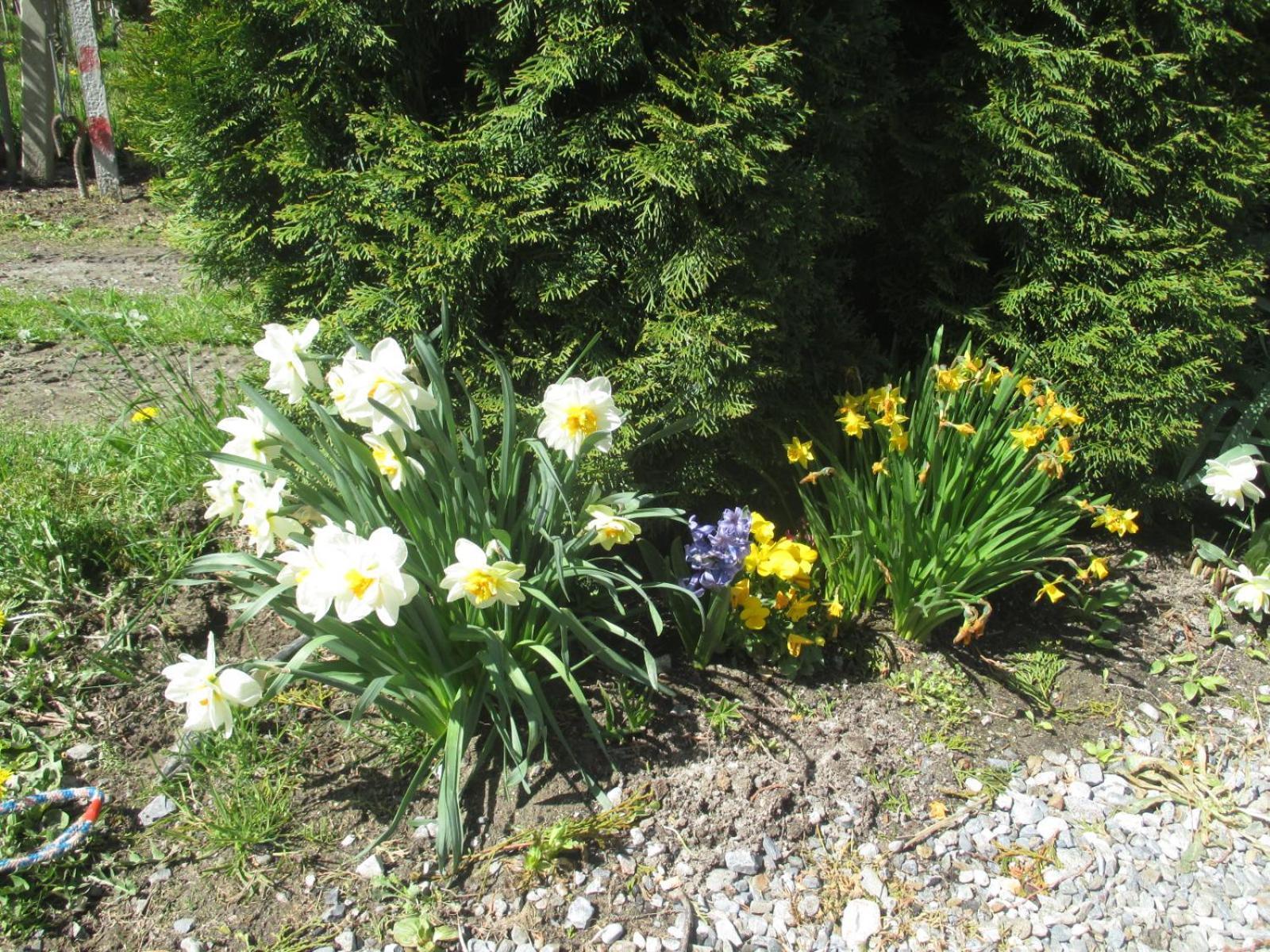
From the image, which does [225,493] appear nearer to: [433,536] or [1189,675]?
[433,536]

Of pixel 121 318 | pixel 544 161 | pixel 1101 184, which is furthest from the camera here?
pixel 121 318

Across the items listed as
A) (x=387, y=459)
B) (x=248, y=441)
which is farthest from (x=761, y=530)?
(x=248, y=441)

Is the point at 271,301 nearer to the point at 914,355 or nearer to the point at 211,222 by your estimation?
the point at 211,222

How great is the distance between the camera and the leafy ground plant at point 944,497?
→ 258 centimetres

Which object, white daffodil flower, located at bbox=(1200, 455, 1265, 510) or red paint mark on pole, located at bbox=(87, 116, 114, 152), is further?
red paint mark on pole, located at bbox=(87, 116, 114, 152)

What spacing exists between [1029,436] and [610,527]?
129 cm

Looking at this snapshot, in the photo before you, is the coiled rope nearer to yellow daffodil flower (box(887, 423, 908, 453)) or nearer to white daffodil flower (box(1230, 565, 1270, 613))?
yellow daffodil flower (box(887, 423, 908, 453))

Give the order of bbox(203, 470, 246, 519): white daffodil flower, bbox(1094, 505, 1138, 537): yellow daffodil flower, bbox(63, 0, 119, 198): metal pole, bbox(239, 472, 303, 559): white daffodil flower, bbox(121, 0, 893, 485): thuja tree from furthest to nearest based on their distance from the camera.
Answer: bbox(63, 0, 119, 198): metal pole → bbox(1094, 505, 1138, 537): yellow daffodil flower → bbox(121, 0, 893, 485): thuja tree → bbox(203, 470, 246, 519): white daffodil flower → bbox(239, 472, 303, 559): white daffodil flower

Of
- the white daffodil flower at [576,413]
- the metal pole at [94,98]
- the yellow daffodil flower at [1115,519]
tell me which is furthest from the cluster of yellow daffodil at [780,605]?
the metal pole at [94,98]

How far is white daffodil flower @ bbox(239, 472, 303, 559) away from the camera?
1885 millimetres

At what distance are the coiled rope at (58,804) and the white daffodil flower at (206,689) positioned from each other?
407 mm

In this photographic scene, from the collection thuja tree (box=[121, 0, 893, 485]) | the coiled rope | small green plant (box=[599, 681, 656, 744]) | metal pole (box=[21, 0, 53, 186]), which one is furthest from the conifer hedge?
metal pole (box=[21, 0, 53, 186])

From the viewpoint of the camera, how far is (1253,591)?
2.89 metres

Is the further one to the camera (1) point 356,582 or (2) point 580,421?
(2) point 580,421
